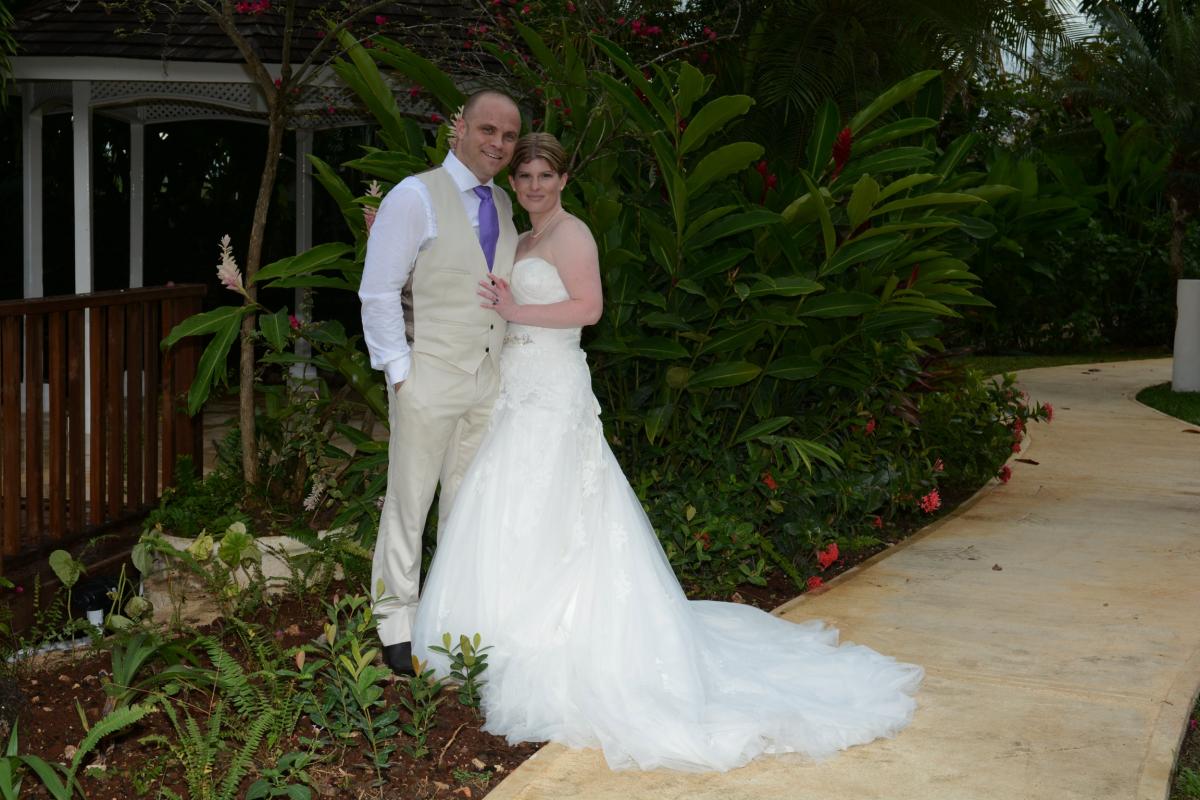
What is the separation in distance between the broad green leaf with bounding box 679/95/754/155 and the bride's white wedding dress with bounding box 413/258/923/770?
111 centimetres

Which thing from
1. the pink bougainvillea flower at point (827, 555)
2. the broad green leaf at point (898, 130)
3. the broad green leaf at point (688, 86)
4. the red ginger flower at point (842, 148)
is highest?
the broad green leaf at point (688, 86)

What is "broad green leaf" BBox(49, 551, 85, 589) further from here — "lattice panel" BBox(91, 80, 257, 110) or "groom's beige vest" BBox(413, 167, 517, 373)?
"lattice panel" BBox(91, 80, 257, 110)

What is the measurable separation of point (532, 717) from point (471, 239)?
62.5 inches

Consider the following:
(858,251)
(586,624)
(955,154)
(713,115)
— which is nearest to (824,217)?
(858,251)

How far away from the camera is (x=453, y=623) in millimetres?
4645

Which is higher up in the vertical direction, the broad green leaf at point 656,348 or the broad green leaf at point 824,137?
the broad green leaf at point 824,137

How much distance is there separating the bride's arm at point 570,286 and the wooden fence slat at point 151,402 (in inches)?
119

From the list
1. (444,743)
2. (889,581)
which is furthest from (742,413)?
(444,743)

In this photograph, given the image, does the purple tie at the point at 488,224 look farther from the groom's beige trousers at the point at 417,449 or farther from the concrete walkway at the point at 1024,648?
the concrete walkway at the point at 1024,648

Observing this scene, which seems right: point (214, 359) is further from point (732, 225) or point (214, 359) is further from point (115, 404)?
point (732, 225)

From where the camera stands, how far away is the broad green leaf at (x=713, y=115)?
5305 millimetres

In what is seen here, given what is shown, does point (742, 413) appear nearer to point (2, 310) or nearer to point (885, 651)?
point (885, 651)

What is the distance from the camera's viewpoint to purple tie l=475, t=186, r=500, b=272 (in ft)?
15.3

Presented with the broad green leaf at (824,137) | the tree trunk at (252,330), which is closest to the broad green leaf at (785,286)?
the broad green leaf at (824,137)
